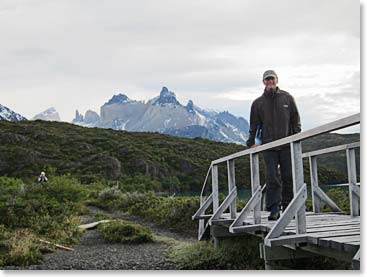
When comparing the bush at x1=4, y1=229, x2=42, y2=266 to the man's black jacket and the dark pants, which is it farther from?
the man's black jacket

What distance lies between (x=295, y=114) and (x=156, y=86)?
62.7 inches

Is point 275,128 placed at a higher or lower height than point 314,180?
higher

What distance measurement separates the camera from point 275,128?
13.0 feet

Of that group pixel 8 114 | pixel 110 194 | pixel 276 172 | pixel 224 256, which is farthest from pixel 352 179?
pixel 110 194

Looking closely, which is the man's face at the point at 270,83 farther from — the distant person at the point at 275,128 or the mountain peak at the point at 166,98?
the mountain peak at the point at 166,98

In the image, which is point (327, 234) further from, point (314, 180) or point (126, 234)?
point (126, 234)

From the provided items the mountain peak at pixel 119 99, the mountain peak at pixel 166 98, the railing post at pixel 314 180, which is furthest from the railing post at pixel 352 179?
the mountain peak at pixel 119 99

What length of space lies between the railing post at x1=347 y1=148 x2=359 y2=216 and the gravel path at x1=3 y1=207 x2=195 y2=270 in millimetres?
1630

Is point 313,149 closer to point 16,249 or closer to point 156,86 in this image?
point 156,86

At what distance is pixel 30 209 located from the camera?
769 centimetres

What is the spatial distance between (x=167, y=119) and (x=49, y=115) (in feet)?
4.14

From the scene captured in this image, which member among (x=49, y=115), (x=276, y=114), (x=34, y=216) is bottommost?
(x=34, y=216)

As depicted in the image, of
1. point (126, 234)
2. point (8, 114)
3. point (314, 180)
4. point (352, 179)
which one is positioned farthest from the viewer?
point (126, 234)

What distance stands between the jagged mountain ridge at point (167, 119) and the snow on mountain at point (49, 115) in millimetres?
199
